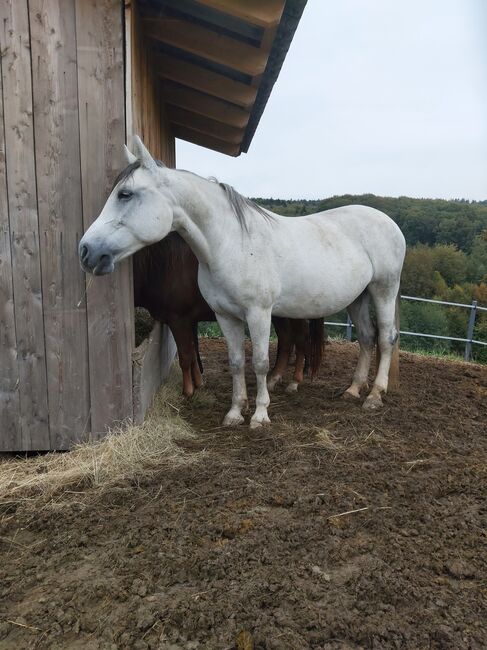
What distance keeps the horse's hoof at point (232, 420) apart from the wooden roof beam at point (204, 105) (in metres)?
2.92

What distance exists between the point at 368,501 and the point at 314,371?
2.26m

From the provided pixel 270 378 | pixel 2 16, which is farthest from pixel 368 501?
pixel 2 16

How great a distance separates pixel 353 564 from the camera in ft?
6.55

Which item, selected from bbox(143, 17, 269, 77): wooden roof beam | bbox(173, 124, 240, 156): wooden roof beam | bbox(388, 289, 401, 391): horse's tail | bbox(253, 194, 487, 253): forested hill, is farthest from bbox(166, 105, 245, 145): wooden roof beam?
bbox(253, 194, 487, 253): forested hill

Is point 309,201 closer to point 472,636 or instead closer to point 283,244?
point 283,244

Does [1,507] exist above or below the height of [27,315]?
below

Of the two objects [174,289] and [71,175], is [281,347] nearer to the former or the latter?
[174,289]

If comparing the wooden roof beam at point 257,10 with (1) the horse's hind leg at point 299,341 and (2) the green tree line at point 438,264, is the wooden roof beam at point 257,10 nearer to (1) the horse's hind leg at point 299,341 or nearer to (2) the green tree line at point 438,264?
(1) the horse's hind leg at point 299,341

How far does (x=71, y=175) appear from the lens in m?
3.04

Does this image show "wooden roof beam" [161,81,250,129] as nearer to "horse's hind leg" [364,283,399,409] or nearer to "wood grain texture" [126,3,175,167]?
"wood grain texture" [126,3,175,167]

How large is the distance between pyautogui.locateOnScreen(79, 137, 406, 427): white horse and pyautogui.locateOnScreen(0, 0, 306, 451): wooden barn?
32 centimetres

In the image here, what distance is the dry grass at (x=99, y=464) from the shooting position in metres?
2.72

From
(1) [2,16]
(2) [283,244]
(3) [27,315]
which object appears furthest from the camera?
(2) [283,244]

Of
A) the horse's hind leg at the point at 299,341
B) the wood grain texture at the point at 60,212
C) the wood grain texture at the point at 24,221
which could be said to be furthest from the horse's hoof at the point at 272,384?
the wood grain texture at the point at 24,221
